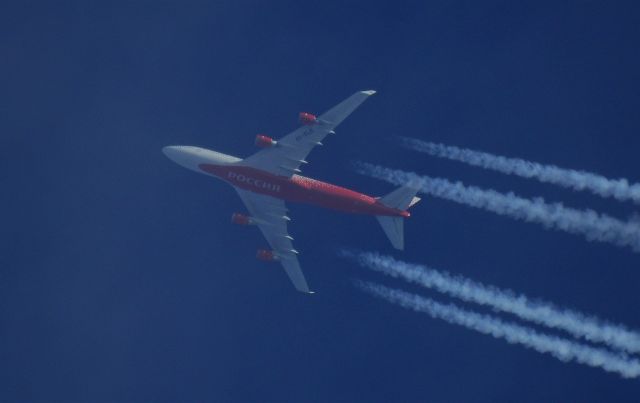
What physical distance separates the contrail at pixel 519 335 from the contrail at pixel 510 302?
1347mm

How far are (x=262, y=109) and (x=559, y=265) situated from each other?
38591 mm

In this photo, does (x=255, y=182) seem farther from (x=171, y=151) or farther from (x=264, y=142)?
(x=171, y=151)

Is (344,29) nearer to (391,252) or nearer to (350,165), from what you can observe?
(350,165)

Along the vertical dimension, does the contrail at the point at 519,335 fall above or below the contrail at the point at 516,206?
below

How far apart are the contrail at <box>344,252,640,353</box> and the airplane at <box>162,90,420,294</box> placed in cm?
555

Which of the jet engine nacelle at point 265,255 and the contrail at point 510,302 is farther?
the jet engine nacelle at point 265,255

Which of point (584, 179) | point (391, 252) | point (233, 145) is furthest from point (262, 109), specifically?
point (584, 179)

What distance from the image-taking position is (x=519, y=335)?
282 ft

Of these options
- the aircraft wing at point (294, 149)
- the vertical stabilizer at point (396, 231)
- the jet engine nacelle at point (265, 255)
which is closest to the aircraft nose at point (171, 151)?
the aircraft wing at point (294, 149)

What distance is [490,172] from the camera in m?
91.4

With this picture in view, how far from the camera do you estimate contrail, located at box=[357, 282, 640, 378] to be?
82.0 metres

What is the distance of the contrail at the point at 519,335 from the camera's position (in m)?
82.0

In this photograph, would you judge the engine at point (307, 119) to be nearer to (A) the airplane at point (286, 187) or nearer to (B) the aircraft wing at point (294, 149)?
(A) the airplane at point (286, 187)

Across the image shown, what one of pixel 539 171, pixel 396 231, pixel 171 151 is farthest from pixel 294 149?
pixel 539 171
